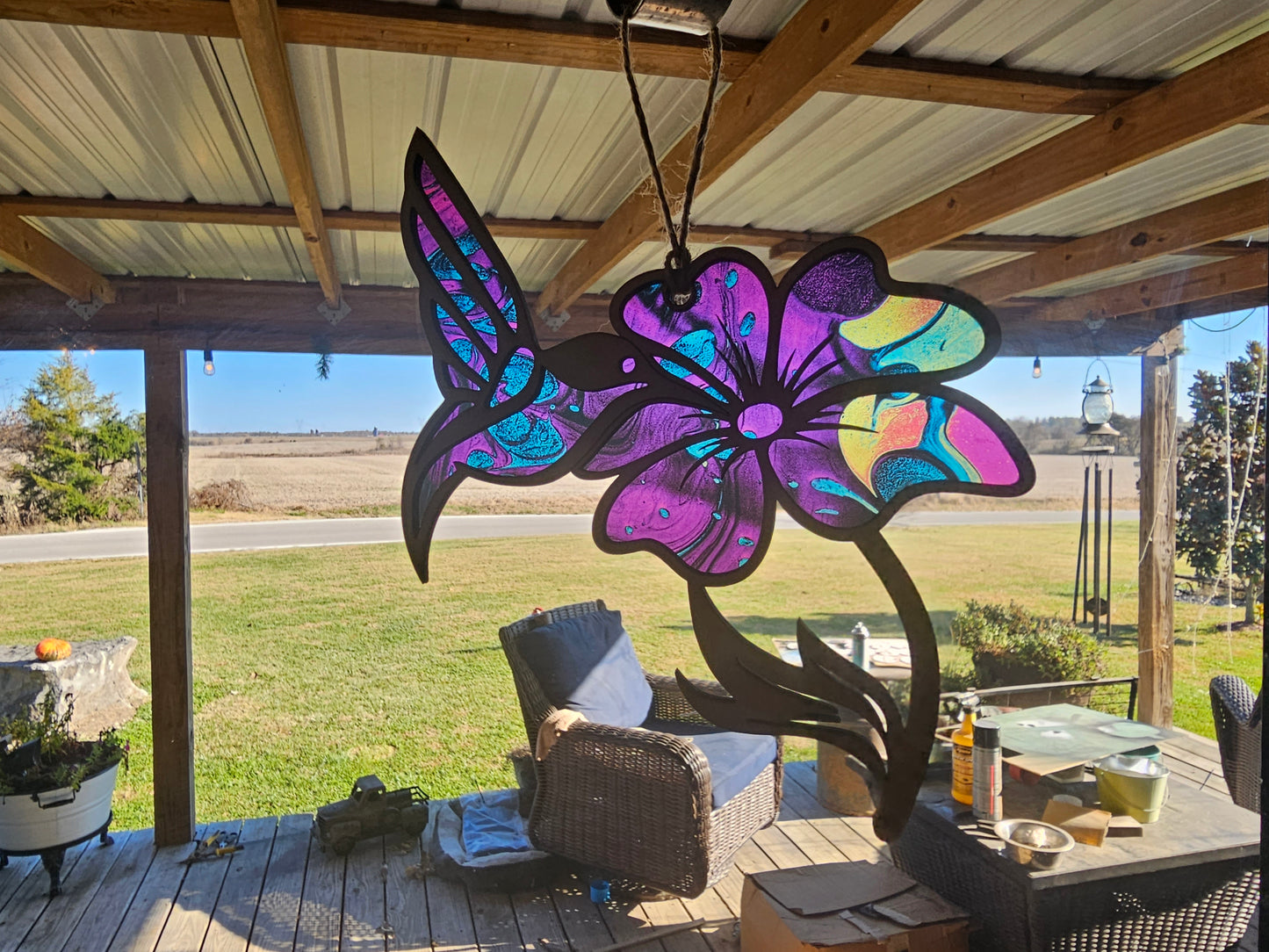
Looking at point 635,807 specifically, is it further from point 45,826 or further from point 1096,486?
point 45,826

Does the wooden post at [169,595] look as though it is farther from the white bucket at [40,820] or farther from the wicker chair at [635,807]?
the wicker chair at [635,807]

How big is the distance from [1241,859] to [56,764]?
3.32 metres

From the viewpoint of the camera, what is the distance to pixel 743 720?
0.62 metres

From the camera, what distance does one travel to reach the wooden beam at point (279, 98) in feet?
3.37

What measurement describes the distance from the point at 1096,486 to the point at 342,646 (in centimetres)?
329

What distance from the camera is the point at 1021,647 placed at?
2104mm

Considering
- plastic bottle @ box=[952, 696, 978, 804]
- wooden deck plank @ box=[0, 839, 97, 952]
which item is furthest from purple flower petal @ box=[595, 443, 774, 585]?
wooden deck plank @ box=[0, 839, 97, 952]

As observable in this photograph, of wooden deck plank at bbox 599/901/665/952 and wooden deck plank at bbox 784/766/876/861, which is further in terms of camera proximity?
wooden deck plank at bbox 784/766/876/861

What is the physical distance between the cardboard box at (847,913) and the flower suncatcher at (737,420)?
1.38 metres

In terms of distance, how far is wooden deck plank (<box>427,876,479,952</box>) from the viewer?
2.17 m

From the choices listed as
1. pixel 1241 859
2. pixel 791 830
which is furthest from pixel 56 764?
pixel 1241 859

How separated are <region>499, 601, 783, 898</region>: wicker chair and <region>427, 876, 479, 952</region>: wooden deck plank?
0.93ft

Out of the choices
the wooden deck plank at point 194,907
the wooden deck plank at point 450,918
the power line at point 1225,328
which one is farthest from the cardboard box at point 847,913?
the wooden deck plank at point 194,907

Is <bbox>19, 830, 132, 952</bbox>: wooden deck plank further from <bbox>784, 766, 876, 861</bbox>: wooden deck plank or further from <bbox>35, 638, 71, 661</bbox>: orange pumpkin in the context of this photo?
<bbox>784, 766, 876, 861</bbox>: wooden deck plank
